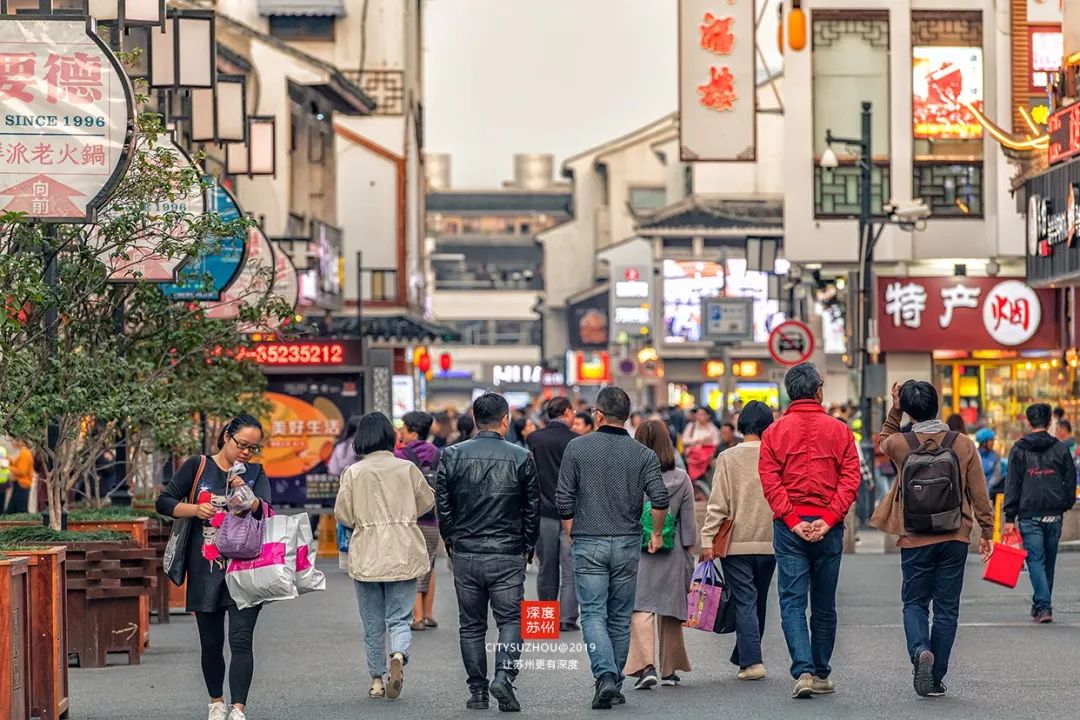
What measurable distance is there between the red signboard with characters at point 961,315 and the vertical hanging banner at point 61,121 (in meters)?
25.5

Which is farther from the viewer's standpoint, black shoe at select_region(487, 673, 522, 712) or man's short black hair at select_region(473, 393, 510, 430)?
man's short black hair at select_region(473, 393, 510, 430)

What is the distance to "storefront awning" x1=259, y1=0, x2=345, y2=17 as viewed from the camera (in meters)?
55.7

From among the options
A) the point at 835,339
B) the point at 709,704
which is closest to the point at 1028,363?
the point at 709,704

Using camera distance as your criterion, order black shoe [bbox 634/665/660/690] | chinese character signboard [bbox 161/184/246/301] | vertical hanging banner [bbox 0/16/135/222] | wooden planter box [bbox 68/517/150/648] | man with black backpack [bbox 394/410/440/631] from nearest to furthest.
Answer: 1. vertical hanging banner [bbox 0/16/135/222]
2. black shoe [bbox 634/665/660/690]
3. wooden planter box [bbox 68/517/150/648]
4. chinese character signboard [bbox 161/184/246/301]
5. man with black backpack [bbox 394/410/440/631]

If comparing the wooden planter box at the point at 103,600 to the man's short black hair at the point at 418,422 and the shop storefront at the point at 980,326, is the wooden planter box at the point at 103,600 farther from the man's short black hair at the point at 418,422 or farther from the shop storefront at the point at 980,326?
the shop storefront at the point at 980,326

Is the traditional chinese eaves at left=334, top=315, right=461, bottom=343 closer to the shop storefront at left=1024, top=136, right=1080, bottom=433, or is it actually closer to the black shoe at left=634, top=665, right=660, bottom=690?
the shop storefront at left=1024, top=136, right=1080, bottom=433

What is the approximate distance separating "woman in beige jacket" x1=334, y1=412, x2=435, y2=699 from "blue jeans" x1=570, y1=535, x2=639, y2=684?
1.16 m

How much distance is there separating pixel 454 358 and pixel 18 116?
300ft

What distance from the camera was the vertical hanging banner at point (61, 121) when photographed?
39.9ft

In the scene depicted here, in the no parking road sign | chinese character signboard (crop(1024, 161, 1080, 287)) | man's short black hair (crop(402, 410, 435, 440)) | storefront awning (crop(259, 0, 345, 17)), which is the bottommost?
man's short black hair (crop(402, 410, 435, 440))

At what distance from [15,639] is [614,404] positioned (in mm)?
3797

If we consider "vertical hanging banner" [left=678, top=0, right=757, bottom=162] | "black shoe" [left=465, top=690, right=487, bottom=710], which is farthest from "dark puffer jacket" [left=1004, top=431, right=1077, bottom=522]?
"vertical hanging banner" [left=678, top=0, right=757, bottom=162]

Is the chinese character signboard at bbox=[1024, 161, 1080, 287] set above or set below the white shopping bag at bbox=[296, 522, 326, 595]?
above

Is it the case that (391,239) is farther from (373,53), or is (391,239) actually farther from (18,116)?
(18,116)
